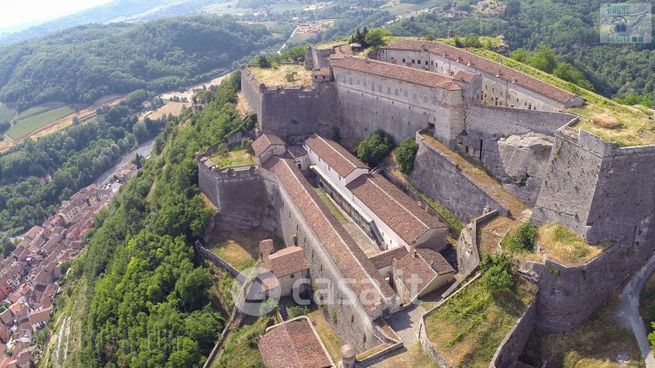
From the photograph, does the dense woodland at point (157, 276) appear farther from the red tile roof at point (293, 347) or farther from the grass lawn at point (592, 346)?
the grass lawn at point (592, 346)

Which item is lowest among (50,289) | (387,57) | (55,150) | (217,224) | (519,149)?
(50,289)

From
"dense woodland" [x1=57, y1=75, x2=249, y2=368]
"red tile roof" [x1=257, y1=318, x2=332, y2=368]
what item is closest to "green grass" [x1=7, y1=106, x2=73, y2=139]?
"dense woodland" [x1=57, y1=75, x2=249, y2=368]

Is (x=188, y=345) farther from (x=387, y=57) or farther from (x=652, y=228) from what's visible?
(x=387, y=57)

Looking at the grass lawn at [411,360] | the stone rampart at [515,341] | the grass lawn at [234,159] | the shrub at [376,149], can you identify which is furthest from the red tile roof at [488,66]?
the grass lawn at [411,360]

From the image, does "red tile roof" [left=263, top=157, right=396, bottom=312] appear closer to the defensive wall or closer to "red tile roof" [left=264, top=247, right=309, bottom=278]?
"red tile roof" [left=264, top=247, right=309, bottom=278]

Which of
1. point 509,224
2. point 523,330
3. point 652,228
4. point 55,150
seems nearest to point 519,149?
point 509,224

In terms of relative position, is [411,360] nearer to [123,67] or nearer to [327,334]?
[327,334]

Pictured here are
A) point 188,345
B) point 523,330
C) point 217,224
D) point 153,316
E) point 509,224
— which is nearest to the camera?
point 523,330
